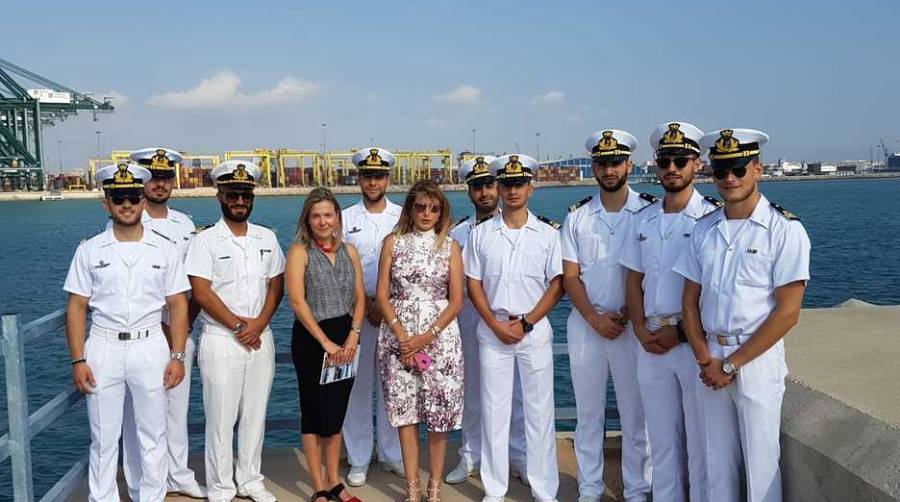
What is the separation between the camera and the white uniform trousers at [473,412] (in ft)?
14.8

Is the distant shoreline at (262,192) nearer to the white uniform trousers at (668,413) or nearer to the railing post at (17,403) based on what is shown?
the white uniform trousers at (668,413)

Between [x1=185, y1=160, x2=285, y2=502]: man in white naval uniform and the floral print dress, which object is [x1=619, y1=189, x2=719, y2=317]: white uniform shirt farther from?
[x1=185, y1=160, x2=285, y2=502]: man in white naval uniform

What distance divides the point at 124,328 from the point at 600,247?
2.50 metres

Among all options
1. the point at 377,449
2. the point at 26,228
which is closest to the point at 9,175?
the point at 26,228

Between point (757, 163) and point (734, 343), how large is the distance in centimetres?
79

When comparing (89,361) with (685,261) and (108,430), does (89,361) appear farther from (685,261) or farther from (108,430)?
(685,261)

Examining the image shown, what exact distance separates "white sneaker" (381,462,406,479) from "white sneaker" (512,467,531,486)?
67cm

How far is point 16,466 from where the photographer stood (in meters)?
3.32

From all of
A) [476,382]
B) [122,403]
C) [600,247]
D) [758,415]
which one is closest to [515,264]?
[600,247]

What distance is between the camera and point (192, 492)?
4.23 meters

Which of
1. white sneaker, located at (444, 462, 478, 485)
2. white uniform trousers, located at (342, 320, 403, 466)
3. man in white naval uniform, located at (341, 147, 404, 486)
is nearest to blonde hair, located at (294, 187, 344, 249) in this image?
man in white naval uniform, located at (341, 147, 404, 486)

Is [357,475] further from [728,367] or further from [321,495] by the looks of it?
[728,367]

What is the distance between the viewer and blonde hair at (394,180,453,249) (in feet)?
13.2

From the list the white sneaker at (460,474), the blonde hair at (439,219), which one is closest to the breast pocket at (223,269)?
the blonde hair at (439,219)
